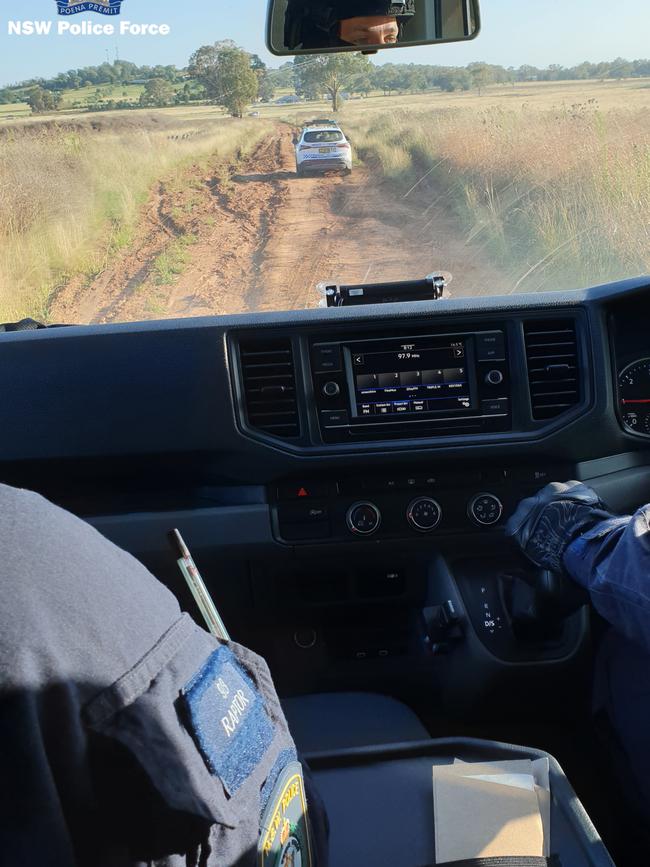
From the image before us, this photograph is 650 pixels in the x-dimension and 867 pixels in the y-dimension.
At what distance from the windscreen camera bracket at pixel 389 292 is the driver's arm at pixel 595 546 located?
0.80 metres

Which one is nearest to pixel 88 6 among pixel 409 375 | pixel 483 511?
pixel 409 375

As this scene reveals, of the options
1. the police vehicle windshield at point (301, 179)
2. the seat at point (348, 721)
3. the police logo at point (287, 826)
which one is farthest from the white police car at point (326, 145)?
the police logo at point (287, 826)

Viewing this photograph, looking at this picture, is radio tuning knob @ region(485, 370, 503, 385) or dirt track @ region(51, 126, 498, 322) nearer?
radio tuning knob @ region(485, 370, 503, 385)

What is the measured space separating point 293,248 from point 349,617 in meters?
1.54

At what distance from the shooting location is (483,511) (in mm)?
3102

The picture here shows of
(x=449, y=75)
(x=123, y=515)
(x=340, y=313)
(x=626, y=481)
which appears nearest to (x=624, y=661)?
(x=626, y=481)

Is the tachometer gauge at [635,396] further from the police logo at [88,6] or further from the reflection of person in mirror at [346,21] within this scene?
the police logo at [88,6]

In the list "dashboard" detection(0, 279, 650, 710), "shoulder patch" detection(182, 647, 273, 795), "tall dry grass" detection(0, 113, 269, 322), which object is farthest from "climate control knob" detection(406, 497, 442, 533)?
"shoulder patch" detection(182, 647, 273, 795)

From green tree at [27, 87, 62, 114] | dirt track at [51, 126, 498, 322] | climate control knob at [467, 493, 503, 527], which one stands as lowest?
climate control knob at [467, 493, 503, 527]

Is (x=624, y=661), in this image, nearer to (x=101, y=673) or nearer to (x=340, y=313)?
(x=340, y=313)

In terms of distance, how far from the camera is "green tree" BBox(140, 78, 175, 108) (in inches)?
154

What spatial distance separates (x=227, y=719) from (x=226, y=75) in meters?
3.50

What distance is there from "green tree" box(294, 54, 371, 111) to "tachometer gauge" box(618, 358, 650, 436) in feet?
5.19

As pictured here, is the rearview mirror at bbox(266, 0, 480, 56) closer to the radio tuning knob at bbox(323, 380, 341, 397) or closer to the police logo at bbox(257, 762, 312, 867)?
the radio tuning knob at bbox(323, 380, 341, 397)
